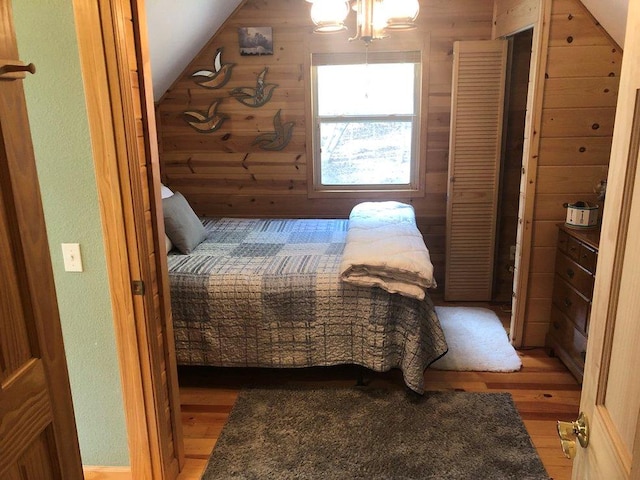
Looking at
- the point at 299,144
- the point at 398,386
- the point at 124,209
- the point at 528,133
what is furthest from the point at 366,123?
the point at 124,209

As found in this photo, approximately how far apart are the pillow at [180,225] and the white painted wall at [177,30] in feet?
3.43

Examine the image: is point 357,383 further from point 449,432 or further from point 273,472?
point 273,472

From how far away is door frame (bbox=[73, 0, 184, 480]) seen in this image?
1641mm

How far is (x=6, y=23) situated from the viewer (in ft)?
2.89

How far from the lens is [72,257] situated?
73.6 inches

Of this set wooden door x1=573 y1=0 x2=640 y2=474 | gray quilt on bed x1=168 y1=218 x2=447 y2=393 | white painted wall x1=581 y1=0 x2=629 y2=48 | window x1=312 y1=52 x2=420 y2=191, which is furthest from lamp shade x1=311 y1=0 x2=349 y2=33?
window x1=312 y1=52 x2=420 y2=191

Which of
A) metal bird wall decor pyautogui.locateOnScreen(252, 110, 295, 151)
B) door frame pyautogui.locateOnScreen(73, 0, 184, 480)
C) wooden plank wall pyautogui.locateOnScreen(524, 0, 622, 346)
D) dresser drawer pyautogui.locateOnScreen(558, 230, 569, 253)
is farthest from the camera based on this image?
metal bird wall decor pyautogui.locateOnScreen(252, 110, 295, 151)

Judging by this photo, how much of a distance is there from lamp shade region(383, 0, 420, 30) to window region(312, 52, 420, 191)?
1.85 meters

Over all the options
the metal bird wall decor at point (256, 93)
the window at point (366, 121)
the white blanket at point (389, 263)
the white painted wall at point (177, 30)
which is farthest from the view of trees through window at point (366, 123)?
the white blanket at point (389, 263)

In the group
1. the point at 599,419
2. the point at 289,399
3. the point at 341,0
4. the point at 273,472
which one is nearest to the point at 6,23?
the point at 599,419

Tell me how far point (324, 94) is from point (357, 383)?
247cm

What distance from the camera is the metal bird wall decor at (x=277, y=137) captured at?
4.25 metres

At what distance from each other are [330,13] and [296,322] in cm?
159

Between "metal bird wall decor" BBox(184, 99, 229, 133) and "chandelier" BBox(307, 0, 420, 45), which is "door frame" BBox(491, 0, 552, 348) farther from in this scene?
"metal bird wall decor" BBox(184, 99, 229, 133)
